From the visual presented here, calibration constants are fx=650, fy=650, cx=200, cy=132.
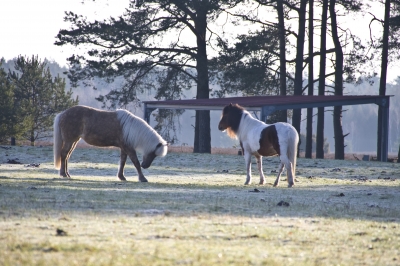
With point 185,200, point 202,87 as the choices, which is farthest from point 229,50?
point 185,200

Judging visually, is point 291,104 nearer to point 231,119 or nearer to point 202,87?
point 202,87

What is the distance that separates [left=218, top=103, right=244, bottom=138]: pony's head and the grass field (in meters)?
2.31

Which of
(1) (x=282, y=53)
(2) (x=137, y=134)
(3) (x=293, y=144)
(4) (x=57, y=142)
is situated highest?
(1) (x=282, y=53)

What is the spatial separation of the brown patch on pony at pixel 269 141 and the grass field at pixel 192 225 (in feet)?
4.24

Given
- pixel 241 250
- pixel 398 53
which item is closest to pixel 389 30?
pixel 398 53

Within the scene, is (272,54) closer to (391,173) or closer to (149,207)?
(391,173)

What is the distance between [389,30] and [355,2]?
Answer: 2.07 meters

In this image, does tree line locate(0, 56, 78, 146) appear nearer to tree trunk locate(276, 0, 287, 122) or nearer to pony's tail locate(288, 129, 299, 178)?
tree trunk locate(276, 0, 287, 122)

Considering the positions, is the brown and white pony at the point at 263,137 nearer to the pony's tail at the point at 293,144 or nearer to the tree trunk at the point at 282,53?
the pony's tail at the point at 293,144

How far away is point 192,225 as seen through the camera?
6.77 meters

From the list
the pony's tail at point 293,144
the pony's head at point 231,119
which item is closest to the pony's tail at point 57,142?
the pony's head at point 231,119

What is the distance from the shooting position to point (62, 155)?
13797 mm

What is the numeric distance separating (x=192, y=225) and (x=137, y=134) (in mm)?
6969

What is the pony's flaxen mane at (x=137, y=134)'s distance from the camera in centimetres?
1355
